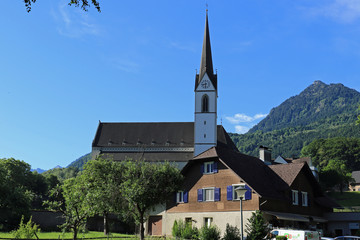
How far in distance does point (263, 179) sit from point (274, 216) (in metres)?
3.84

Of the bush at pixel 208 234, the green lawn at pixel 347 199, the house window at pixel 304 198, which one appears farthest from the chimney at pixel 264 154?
the bush at pixel 208 234

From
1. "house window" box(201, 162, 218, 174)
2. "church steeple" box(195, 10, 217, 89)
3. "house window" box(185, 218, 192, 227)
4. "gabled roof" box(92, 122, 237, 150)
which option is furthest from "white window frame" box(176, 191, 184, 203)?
"church steeple" box(195, 10, 217, 89)

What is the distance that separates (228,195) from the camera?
36.9 meters

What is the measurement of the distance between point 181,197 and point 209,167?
14.4ft

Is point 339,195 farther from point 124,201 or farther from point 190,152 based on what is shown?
point 124,201

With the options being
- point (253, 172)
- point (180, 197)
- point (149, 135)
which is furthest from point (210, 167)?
point (149, 135)

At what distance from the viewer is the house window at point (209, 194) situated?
3784 centimetres

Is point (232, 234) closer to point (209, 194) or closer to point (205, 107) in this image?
point (209, 194)

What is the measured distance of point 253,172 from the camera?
127ft

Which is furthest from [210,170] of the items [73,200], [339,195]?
[339,195]

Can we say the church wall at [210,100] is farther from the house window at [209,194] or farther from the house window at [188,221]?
the house window at [188,221]

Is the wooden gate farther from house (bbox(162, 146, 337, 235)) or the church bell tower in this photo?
the church bell tower

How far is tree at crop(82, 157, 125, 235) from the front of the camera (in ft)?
116

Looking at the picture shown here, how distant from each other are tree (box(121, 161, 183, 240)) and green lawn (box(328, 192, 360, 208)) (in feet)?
172
